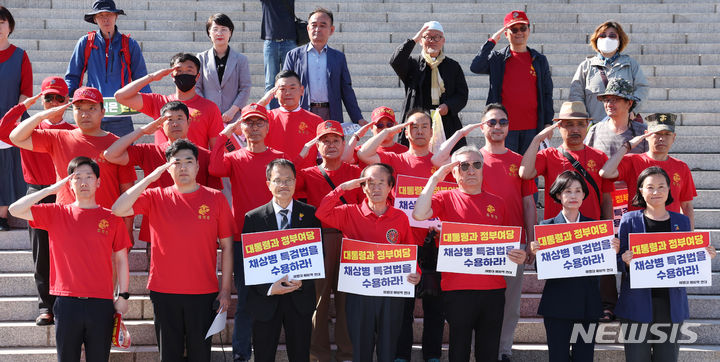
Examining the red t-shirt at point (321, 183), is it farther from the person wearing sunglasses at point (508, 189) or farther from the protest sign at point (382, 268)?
the person wearing sunglasses at point (508, 189)

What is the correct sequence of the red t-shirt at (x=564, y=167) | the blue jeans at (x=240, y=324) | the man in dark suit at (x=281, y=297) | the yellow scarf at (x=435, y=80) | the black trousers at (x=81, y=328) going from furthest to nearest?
the yellow scarf at (x=435, y=80), the red t-shirt at (x=564, y=167), the blue jeans at (x=240, y=324), the man in dark suit at (x=281, y=297), the black trousers at (x=81, y=328)

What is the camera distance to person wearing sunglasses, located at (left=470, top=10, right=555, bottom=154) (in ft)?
27.0

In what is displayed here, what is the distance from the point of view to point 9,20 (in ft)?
27.0

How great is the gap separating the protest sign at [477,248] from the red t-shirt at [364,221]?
1.23ft

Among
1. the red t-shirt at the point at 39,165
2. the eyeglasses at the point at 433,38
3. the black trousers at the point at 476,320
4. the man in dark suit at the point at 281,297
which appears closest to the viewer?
the man in dark suit at the point at 281,297

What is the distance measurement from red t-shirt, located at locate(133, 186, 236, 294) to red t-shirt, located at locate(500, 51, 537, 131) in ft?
11.2

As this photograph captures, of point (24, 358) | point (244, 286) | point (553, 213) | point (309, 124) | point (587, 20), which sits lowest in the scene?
point (24, 358)

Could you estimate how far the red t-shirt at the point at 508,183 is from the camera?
6844 mm

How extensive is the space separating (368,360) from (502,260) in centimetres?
135

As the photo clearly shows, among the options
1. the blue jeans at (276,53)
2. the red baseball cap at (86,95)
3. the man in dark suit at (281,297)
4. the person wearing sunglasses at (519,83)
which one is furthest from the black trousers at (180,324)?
the blue jeans at (276,53)

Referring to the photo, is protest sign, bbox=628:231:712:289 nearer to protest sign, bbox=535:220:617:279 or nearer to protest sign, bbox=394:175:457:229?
protest sign, bbox=535:220:617:279

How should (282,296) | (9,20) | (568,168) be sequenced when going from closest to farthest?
(282,296), (568,168), (9,20)

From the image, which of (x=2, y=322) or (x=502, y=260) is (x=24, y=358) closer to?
(x=2, y=322)

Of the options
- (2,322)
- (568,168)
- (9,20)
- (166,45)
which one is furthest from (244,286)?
(166,45)
